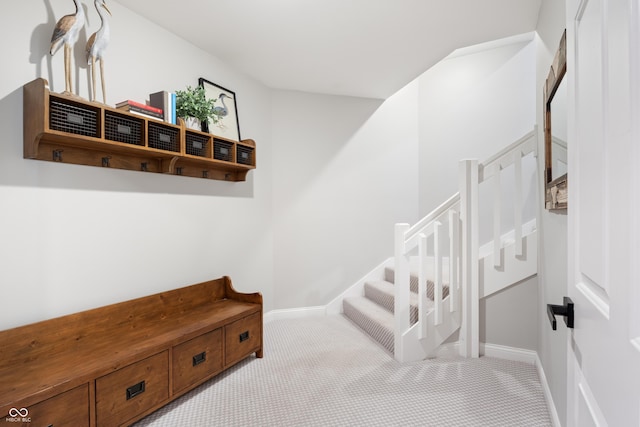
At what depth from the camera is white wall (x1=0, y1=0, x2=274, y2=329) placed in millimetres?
1718

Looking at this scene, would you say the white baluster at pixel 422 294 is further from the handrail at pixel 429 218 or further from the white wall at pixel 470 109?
the white wall at pixel 470 109

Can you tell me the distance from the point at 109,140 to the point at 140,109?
0.30 meters

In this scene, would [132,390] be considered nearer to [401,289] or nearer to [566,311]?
[401,289]

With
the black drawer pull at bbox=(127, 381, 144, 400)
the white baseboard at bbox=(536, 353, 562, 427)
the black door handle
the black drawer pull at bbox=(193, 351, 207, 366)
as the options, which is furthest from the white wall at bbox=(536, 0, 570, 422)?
the black drawer pull at bbox=(127, 381, 144, 400)

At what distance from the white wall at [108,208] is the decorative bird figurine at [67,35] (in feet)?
0.37

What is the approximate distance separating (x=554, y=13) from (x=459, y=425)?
7.29 ft

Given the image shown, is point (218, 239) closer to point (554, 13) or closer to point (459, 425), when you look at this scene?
point (459, 425)

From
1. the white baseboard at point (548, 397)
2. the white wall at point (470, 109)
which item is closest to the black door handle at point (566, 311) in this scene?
the white baseboard at point (548, 397)

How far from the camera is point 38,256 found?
180cm

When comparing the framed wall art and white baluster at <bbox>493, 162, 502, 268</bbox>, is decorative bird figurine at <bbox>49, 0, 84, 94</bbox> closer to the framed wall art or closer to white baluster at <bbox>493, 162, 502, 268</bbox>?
the framed wall art

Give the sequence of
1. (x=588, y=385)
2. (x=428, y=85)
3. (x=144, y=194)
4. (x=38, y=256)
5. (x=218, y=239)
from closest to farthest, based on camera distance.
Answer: (x=588, y=385)
(x=38, y=256)
(x=144, y=194)
(x=218, y=239)
(x=428, y=85)

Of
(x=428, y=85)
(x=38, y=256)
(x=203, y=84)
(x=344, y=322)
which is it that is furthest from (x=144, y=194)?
(x=428, y=85)

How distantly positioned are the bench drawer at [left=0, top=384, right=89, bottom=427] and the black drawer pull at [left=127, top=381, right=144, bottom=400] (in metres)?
0.20

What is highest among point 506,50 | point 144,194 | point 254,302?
point 506,50
